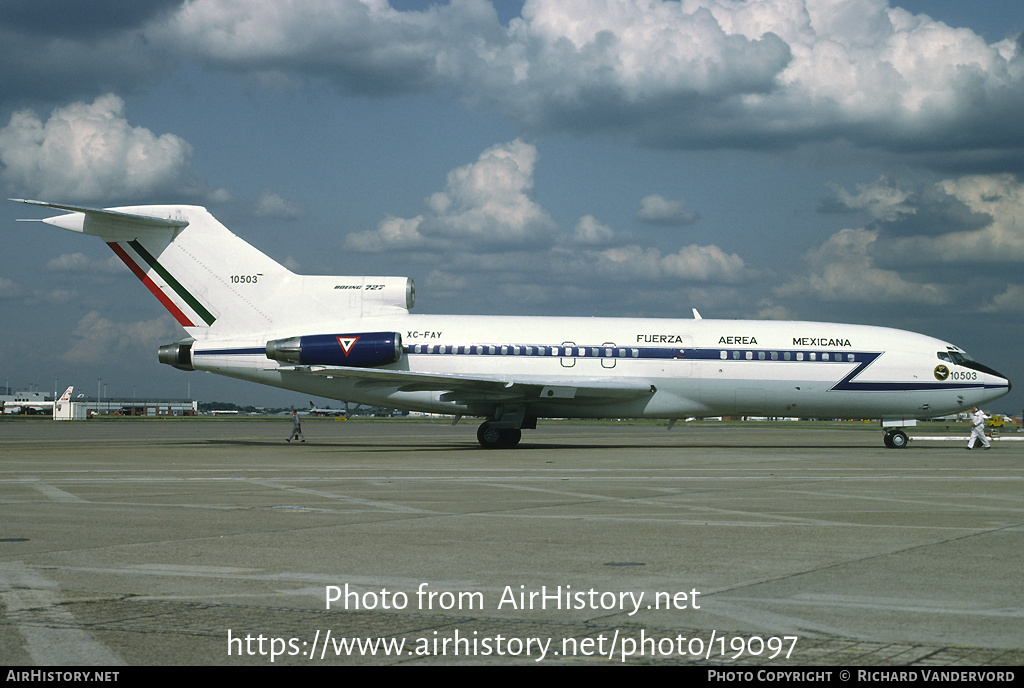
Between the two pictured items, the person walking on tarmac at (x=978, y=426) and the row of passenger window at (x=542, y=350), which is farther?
the person walking on tarmac at (x=978, y=426)

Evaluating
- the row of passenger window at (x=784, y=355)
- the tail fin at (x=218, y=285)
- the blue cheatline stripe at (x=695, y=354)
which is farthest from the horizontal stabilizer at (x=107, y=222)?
the row of passenger window at (x=784, y=355)

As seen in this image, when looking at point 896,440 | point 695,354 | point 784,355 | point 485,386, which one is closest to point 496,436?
point 485,386

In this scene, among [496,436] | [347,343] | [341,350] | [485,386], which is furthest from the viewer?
A: [496,436]

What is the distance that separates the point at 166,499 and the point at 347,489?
3.08 m

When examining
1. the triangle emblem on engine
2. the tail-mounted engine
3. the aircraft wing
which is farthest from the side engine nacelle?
the tail-mounted engine

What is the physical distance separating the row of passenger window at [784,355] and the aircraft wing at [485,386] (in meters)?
2.82

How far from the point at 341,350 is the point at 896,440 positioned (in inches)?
754

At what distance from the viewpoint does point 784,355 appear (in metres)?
31.1

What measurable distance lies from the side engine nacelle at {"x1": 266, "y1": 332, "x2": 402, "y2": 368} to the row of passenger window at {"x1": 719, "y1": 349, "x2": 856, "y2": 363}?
1090 centimetres

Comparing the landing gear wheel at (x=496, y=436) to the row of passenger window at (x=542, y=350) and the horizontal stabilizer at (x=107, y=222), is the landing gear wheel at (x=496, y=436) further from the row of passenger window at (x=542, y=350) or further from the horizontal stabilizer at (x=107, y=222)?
the horizontal stabilizer at (x=107, y=222)

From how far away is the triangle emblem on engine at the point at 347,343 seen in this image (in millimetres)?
30922

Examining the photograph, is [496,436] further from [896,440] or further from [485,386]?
[896,440]

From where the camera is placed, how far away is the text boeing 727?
30969 mm
